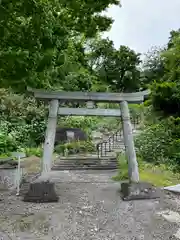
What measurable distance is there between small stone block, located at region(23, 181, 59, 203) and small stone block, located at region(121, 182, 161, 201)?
4.81 ft

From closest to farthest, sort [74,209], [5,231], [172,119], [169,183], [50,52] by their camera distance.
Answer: [5,231], [74,209], [50,52], [169,183], [172,119]

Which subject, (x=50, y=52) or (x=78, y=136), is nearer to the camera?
(x=50, y=52)

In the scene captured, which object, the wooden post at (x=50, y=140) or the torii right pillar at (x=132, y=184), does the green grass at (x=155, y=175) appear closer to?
the torii right pillar at (x=132, y=184)

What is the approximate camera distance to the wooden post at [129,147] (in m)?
6.70

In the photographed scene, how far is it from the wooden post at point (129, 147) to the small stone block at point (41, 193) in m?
1.74

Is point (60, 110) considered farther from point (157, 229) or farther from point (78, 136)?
point (78, 136)

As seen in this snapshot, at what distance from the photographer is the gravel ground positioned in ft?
15.3

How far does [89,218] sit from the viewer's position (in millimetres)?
5344

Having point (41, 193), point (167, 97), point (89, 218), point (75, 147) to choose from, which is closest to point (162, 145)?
point (75, 147)

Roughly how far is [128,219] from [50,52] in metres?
3.71

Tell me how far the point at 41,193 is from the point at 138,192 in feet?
6.65

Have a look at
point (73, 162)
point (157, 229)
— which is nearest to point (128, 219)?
point (157, 229)

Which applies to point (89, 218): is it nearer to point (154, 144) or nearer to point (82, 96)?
point (82, 96)

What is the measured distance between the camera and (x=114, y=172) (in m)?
9.82
